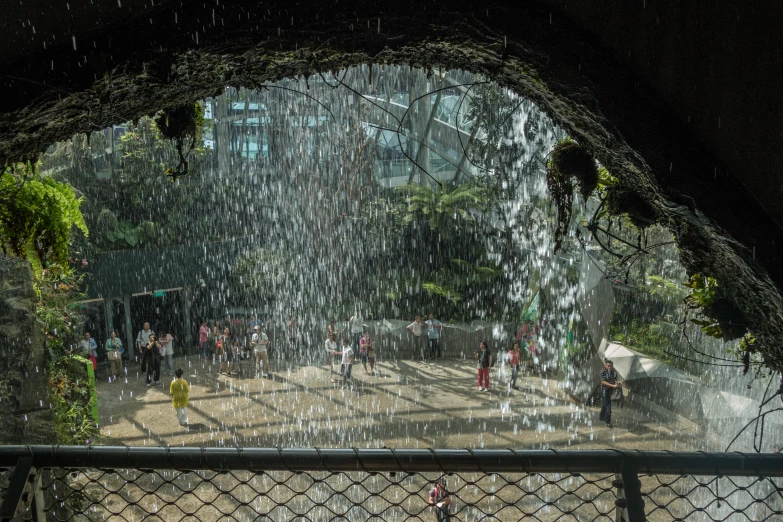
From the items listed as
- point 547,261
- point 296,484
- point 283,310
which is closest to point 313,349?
point 283,310

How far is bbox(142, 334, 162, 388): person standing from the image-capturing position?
15367mm

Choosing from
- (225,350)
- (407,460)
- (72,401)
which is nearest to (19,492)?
(407,460)

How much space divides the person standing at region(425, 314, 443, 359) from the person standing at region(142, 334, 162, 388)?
733 centimetres

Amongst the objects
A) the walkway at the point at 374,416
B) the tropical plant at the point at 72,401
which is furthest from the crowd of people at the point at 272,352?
the tropical plant at the point at 72,401

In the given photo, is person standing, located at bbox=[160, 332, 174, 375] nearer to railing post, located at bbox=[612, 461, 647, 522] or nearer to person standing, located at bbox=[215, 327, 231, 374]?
person standing, located at bbox=[215, 327, 231, 374]

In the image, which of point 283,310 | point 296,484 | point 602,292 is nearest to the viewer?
point 296,484

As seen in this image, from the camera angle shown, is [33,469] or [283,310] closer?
[33,469]

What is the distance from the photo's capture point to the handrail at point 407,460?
5.41 ft

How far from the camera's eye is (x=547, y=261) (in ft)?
63.5

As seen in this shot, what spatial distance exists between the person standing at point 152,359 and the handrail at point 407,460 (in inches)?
567

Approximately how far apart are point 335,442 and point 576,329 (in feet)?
23.5

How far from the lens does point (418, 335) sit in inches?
733

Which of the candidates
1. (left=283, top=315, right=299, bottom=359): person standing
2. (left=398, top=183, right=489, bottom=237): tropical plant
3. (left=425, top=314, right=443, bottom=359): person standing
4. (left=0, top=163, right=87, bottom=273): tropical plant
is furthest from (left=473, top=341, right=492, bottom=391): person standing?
(left=0, top=163, right=87, bottom=273): tropical plant

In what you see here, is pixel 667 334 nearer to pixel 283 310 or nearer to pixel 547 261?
pixel 547 261
